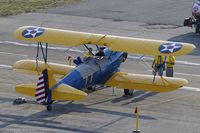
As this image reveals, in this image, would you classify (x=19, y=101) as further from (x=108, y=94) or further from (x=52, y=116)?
(x=108, y=94)

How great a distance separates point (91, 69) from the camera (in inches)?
1034

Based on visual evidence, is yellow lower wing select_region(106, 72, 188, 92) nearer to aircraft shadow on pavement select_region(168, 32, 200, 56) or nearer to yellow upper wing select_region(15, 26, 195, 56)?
yellow upper wing select_region(15, 26, 195, 56)

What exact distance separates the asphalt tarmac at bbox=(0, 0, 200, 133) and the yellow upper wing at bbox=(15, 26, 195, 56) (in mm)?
2261

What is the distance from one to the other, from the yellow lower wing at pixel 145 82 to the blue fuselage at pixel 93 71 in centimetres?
37

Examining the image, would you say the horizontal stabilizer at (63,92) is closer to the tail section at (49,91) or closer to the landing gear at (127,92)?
the tail section at (49,91)

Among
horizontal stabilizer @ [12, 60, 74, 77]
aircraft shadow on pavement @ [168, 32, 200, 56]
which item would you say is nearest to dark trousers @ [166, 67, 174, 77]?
horizontal stabilizer @ [12, 60, 74, 77]

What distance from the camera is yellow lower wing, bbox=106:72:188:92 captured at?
84.1 feet

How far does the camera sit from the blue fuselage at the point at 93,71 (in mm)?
25250

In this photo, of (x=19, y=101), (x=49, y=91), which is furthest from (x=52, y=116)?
(x=19, y=101)

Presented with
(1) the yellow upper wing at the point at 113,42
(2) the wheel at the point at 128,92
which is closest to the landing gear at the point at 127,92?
(2) the wheel at the point at 128,92

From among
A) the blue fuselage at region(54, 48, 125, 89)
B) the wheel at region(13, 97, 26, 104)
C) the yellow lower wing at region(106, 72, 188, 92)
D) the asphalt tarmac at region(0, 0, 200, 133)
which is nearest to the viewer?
the asphalt tarmac at region(0, 0, 200, 133)

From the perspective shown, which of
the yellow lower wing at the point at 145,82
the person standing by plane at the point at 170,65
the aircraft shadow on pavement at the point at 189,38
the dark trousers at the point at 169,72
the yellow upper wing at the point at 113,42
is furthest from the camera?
the aircraft shadow on pavement at the point at 189,38

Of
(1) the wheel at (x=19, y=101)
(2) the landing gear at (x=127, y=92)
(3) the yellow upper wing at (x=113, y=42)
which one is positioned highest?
(3) the yellow upper wing at (x=113, y=42)

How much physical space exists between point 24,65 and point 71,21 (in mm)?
15085
